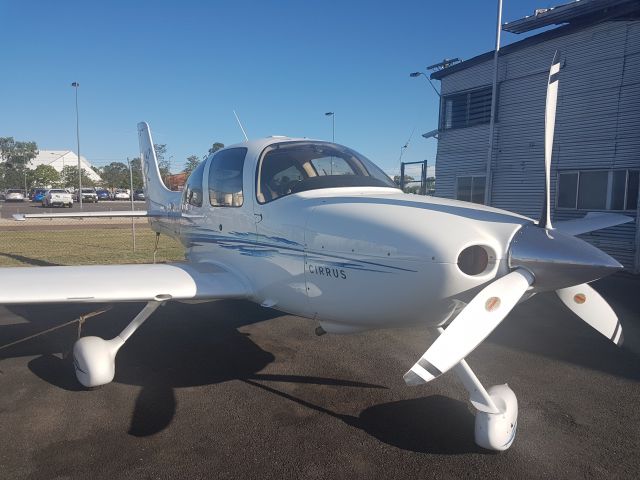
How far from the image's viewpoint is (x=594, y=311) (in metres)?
3.43

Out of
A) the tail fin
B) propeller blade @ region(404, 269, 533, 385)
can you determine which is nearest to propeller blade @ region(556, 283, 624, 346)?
propeller blade @ region(404, 269, 533, 385)

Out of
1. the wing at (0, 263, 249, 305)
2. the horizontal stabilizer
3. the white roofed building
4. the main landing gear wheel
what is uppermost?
the white roofed building

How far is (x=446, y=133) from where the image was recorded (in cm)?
1692

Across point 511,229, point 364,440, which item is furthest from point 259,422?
point 511,229

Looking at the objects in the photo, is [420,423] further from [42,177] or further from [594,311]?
[42,177]

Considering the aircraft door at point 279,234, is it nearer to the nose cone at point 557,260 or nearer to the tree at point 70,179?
the nose cone at point 557,260

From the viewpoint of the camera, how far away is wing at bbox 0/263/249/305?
383cm

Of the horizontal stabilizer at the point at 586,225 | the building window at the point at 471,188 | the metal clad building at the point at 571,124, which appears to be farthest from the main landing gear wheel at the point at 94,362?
the building window at the point at 471,188

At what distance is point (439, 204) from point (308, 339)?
308 cm

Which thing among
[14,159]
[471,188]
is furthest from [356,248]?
[14,159]

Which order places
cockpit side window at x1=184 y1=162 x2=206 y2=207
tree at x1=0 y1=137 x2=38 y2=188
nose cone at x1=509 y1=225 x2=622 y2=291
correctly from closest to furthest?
1. nose cone at x1=509 y1=225 x2=622 y2=291
2. cockpit side window at x1=184 y1=162 x2=206 y2=207
3. tree at x1=0 y1=137 x2=38 y2=188

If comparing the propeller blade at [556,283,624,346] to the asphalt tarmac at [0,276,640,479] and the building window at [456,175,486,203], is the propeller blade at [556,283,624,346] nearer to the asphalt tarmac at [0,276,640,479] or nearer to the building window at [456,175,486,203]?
the asphalt tarmac at [0,276,640,479]

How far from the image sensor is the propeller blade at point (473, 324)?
2406 millimetres

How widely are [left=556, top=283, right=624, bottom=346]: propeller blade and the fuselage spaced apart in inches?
33.6
